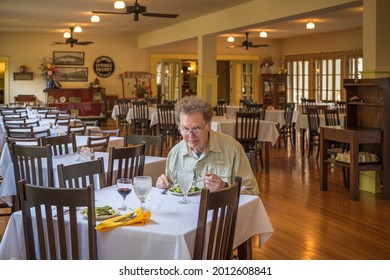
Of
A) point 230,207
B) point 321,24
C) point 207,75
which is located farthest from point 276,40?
point 230,207

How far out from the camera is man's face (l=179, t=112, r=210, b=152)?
3.55 meters

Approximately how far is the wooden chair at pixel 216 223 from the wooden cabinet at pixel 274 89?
1694 centimetres

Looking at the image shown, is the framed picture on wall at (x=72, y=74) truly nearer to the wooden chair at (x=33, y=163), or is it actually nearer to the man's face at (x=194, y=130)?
the wooden chair at (x=33, y=163)

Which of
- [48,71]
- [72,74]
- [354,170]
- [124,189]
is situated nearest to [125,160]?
[124,189]

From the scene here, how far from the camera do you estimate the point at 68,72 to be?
1867 centimetres

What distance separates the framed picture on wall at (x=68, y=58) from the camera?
1848 cm

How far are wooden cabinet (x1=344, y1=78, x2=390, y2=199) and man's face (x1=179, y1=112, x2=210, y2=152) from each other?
3.88m

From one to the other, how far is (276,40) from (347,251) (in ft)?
51.8

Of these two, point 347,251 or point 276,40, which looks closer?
point 347,251

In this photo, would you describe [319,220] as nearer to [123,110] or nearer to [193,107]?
[193,107]

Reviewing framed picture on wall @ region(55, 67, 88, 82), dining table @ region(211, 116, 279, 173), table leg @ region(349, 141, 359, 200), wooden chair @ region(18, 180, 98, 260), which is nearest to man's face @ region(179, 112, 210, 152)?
wooden chair @ region(18, 180, 98, 260)

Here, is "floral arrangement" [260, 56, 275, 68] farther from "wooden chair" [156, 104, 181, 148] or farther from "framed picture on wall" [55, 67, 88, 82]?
"wooden chair" [156, 104, 181, 148]
